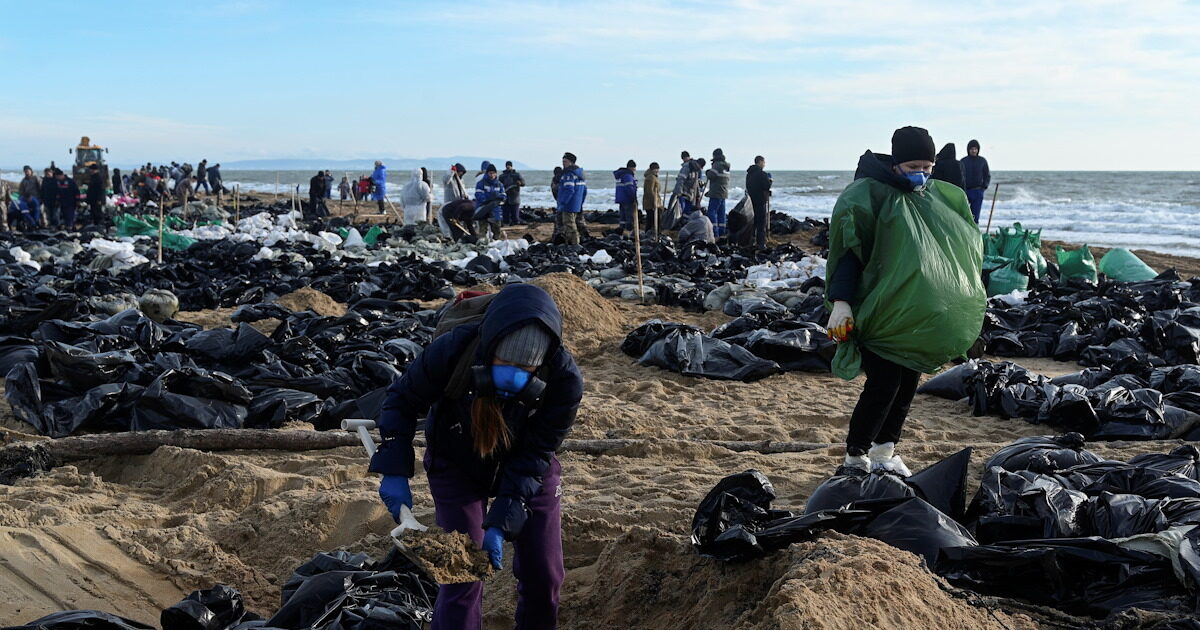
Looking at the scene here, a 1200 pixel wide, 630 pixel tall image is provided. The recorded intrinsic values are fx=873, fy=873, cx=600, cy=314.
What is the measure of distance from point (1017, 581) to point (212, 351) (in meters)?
5.60

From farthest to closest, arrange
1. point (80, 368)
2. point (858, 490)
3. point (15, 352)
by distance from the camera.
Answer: point (15, 352)
point (80, 368)
point (858, 490)

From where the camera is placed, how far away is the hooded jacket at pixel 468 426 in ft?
8.27

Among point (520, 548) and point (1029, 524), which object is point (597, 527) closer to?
point (520, 548)

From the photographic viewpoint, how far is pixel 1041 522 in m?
3.07

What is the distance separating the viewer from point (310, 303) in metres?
9.56

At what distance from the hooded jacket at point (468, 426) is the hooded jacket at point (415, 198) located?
16.8 m

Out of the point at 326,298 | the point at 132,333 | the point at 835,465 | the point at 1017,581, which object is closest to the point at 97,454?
the point at 132,333

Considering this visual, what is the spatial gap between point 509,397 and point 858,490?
5.33 feet

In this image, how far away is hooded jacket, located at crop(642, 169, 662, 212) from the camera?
1578 cm

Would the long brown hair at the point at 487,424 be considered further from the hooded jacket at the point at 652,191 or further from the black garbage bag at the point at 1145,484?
the hooded jacket at the point at 652,191

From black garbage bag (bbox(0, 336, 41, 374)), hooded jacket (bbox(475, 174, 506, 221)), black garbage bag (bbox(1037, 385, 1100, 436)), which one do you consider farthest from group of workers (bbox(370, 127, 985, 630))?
hooded jacket (bbox(475, 174, 506, 221))

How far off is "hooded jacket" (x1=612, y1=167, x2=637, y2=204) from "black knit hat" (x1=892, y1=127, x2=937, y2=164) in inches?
491

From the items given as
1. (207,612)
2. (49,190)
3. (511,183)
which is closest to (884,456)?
(207,612)

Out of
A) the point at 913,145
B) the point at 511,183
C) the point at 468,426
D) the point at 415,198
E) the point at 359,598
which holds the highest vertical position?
the point at 511,183
